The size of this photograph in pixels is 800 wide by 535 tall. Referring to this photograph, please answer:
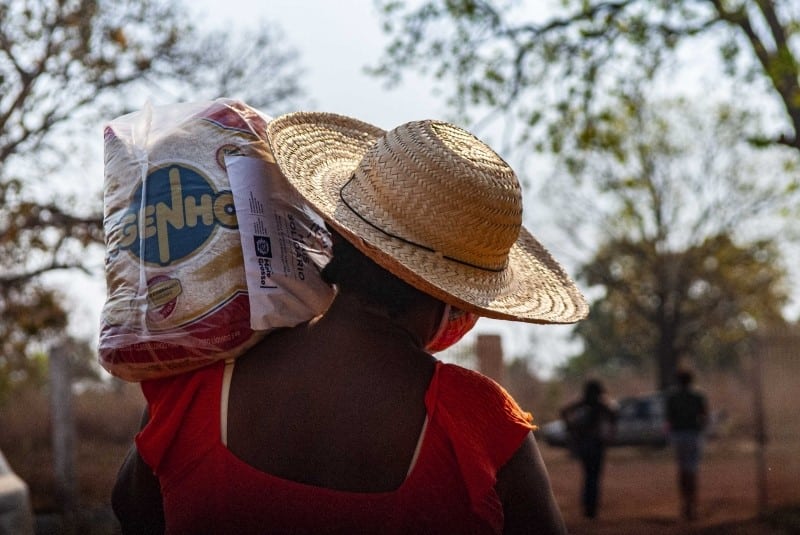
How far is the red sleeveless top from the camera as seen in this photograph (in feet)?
5.99

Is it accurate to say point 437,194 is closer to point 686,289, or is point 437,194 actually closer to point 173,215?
point 173,215

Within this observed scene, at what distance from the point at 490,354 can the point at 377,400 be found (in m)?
6.59

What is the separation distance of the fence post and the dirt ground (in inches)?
222

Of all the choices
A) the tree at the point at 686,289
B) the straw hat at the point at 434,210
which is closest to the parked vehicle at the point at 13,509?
the straw hat at the point at 434,210

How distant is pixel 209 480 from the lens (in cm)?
188

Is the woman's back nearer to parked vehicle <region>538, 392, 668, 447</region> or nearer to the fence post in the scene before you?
the fence post

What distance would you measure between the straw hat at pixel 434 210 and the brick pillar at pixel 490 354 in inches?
241

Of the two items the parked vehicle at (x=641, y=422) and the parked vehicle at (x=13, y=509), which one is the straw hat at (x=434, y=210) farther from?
the parked vehicle at (x=641, y=422)

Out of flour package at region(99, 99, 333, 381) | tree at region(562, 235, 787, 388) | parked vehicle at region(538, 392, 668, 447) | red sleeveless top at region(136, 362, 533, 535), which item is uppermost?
flour package at region(99, 99, 333, 381)

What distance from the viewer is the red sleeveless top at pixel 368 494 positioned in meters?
1.83

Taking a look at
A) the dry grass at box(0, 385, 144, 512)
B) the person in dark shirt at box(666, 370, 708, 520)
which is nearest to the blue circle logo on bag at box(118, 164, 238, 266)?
the dry grass at box(0, 385, 144, 512)

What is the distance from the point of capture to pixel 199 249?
2074 millimetres

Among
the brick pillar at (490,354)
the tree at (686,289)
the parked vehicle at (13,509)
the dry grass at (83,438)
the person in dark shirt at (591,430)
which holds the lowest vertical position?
the tree at (686,289)

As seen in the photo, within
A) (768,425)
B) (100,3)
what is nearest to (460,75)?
(100,3)
